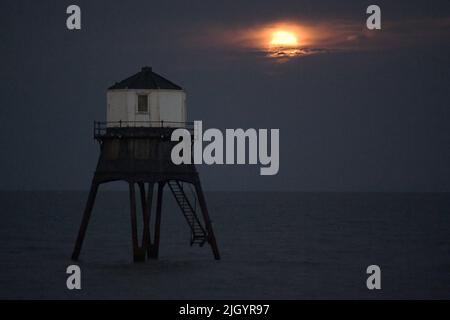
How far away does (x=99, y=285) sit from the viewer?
5600 cm

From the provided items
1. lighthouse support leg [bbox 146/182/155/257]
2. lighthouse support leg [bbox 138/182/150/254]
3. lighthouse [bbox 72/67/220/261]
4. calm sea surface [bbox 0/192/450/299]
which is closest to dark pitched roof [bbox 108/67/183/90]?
lighthouse [bbox 72/67/220/261]

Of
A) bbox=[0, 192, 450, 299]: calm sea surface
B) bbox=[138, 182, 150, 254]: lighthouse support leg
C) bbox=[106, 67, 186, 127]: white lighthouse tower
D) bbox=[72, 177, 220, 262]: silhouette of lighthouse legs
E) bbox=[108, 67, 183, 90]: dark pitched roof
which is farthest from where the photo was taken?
bbox=[138, 182, 150, 254]: lighthouse support leg

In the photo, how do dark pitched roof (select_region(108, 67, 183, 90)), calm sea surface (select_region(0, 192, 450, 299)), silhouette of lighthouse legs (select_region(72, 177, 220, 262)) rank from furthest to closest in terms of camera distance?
silhouette of lighthouse legs (select_region(72, 177, 220, 262)) < dark pitched roof (select_region(108, 67, 183, 90)) < calm sea surface (select_region(0, 192, 450, 299))

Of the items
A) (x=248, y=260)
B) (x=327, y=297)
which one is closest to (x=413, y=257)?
(x=248, y=260)

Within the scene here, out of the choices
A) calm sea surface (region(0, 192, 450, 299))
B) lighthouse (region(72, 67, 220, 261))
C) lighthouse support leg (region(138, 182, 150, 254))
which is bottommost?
calm sea surface (region(0, 192, 450, 299))

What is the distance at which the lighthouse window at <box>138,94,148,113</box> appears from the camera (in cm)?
5809

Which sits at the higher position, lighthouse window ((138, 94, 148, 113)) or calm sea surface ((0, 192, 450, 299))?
lighthouse window ((138, 94, 148, 113))

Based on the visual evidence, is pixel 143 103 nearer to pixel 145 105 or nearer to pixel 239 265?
pixel 145 105

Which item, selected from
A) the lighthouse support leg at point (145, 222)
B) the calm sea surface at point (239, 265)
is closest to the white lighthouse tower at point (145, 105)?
the lighthouse support leg at point (145, 222)

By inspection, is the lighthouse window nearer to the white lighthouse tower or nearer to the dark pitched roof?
the white lighthouse tower

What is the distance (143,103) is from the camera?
58.1 metres
